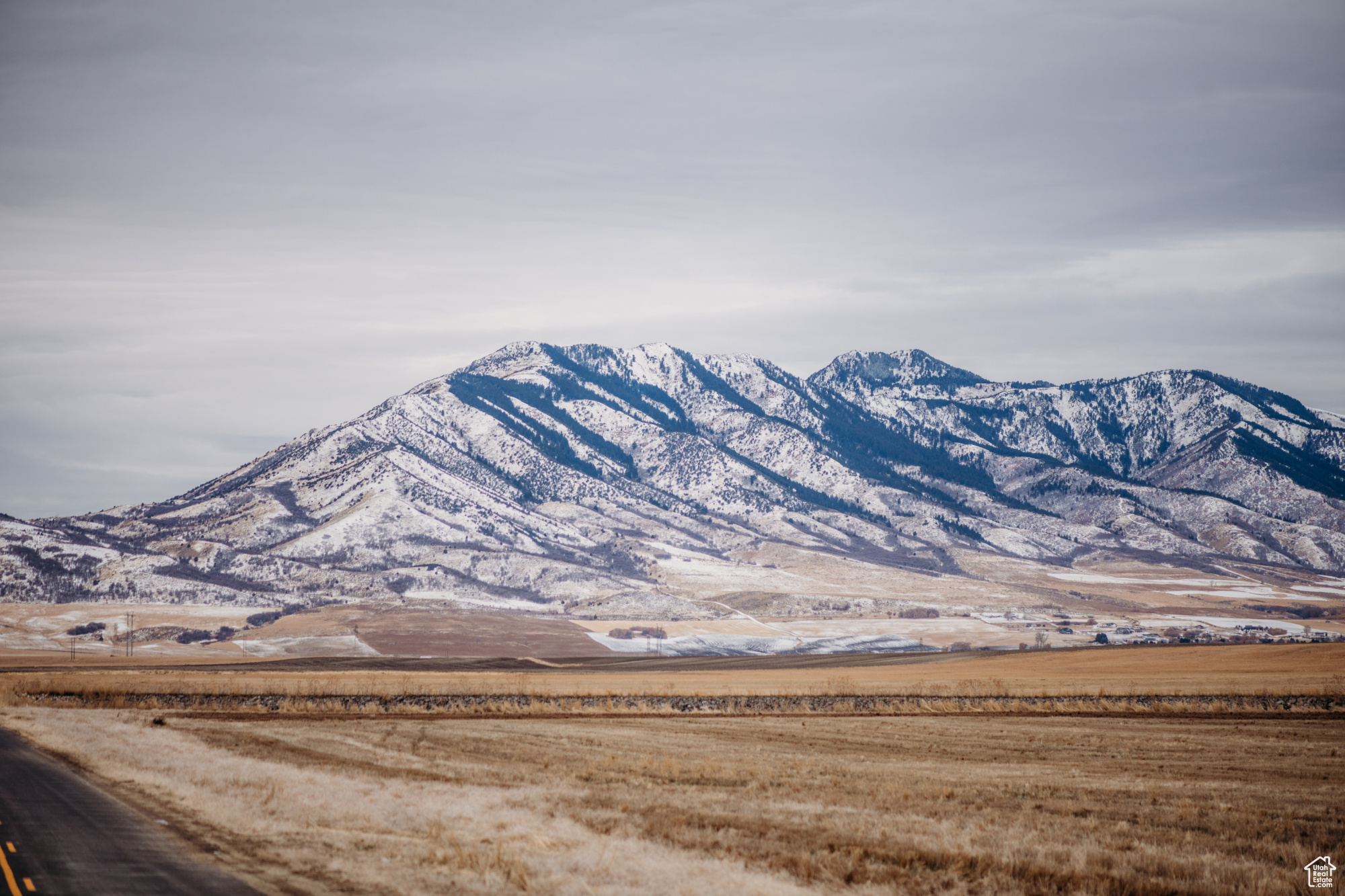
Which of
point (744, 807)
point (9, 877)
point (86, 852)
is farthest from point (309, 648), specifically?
point (9, 877)

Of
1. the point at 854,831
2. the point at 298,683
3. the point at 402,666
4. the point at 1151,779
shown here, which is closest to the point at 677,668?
the point at 402,666

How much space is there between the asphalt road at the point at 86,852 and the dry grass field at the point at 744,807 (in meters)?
0.88

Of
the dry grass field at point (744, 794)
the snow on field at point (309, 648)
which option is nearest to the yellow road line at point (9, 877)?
the dry grass field at point (744, 794)

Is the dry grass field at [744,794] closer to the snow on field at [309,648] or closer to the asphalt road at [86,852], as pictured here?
the asphalt road at [86,852]

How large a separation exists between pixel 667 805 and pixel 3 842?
14.7m

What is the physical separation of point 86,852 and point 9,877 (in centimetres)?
228

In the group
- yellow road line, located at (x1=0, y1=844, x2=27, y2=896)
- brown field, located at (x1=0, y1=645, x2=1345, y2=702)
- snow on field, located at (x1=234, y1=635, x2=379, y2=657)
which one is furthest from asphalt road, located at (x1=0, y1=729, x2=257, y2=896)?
snow on field, located at (x1=234, y1=635, x2=379, y2=657)

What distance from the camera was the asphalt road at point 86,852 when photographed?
1830 centimetres

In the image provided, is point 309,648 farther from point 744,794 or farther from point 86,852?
point 86,852

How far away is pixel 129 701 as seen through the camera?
222 feet

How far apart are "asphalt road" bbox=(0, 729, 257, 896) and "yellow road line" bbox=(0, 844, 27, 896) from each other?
12 millimetres

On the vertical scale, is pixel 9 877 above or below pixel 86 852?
above

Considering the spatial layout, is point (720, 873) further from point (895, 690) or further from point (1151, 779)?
point (895, 690)

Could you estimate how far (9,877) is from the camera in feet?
61.5
